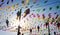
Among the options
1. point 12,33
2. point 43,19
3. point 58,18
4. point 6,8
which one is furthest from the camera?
point 6,8

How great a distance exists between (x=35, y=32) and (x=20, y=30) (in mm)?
290

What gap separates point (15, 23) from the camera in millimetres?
2207

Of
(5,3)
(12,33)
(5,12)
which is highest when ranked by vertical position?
(5,3)

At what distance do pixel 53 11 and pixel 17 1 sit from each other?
721mm

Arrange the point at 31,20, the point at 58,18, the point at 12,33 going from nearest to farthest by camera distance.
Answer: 1. the point at 58,18
2. the point at 31,20
3. the point at 12,33

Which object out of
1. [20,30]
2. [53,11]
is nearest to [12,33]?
[20,30]

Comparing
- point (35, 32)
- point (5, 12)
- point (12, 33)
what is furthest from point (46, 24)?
point (5, 12)

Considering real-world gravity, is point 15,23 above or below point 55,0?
below

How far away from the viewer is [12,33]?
2.19 m

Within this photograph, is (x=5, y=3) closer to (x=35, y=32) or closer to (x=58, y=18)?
(x=35, y=32)

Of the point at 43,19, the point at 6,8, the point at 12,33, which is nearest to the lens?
the point at 43,19

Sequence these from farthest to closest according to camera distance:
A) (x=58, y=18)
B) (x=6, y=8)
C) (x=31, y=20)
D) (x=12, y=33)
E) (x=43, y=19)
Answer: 1. (x=6, y=8)
2. (x=12, y=33)
3. (x=31, y=20)
4. (x=43, y=19)
5. (x=58, y=18)

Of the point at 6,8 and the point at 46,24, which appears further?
the point at 6,8

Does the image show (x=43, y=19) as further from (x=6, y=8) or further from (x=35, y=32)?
(x=6, y=8)
